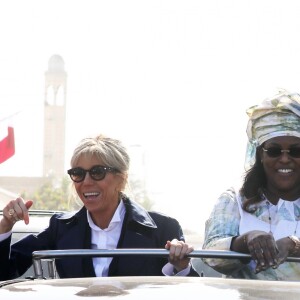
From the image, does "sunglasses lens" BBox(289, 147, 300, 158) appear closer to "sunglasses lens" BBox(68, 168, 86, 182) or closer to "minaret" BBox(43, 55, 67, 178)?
"sunglasses lens" BBox(68, 168, 86, 182)

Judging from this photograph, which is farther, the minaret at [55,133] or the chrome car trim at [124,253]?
the minaret at [55,133]

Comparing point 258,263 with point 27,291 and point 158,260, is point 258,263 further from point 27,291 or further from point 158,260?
point 27,291

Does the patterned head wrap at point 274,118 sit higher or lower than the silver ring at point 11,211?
higher

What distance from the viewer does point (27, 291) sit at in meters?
3.53

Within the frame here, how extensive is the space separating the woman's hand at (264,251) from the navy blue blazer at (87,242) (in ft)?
2.09

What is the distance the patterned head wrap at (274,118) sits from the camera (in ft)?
16.3

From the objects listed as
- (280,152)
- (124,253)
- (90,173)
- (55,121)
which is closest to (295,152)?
(280,152)

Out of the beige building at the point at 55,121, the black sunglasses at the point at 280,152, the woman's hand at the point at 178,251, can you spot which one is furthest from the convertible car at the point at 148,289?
the beige building at the point at 55,121

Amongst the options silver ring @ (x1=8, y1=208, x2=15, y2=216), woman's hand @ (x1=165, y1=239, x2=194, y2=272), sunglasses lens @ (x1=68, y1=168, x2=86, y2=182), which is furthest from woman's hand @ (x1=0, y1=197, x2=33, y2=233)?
woman's hand @ (x1=165, y1=239, x2=194, y2=272)

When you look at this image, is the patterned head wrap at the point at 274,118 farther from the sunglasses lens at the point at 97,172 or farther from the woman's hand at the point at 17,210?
the woman's hand at the point at 17,210

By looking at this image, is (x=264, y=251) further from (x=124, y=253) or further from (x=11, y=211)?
(x=11, y=211)

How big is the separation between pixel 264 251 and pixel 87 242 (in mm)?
931

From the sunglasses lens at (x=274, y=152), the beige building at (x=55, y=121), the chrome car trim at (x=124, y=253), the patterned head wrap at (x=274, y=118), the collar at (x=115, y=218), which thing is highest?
the beige building at (x=55, y=121)

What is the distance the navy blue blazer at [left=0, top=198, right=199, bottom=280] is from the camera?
4938 millimetres
